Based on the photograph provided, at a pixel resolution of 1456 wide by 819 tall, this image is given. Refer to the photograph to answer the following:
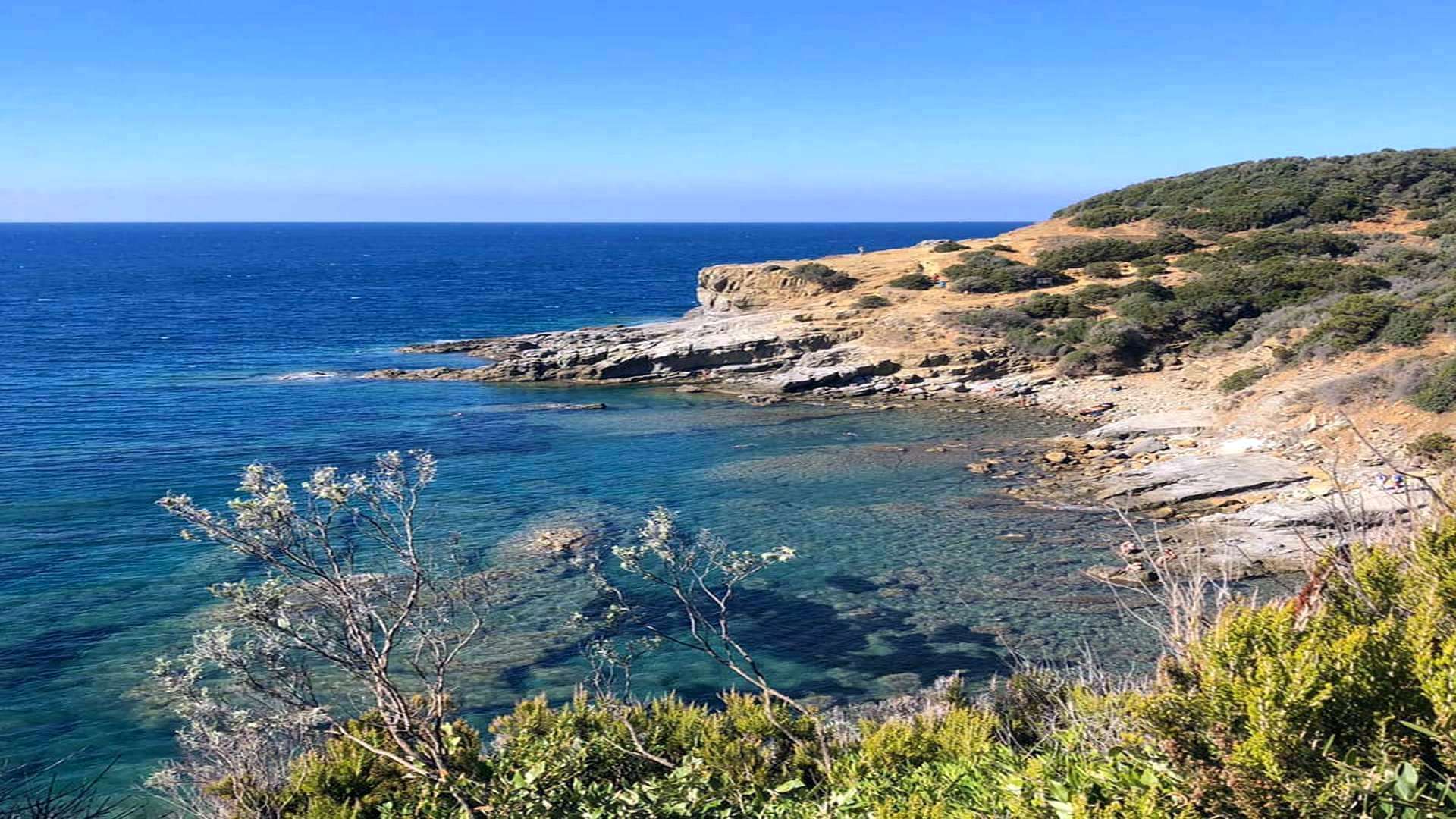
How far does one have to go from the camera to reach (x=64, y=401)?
42938 mm

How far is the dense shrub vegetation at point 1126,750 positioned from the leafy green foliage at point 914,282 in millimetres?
45897

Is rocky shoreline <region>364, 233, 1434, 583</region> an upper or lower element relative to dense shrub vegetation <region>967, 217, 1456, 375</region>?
lower

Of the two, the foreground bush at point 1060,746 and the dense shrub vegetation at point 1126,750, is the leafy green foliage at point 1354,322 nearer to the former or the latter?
the foreground bush at point 1060,746

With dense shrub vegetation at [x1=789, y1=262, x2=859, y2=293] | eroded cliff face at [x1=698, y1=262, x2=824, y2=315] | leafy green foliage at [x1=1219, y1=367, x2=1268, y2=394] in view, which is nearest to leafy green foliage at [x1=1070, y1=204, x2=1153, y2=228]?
dense shrub vegetation at [x1=789, y1=262, x2=859, y2=293]

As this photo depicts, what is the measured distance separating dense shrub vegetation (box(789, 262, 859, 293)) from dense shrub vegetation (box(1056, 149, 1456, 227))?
763 inches

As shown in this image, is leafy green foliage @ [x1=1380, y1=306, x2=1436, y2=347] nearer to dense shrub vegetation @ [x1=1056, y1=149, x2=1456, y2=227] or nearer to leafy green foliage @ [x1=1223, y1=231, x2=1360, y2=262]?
leafy green foliage @ [x1=1223, y1=231, x2=1360, y2=262]

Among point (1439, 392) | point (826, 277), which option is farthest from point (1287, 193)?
point (1439, 392)

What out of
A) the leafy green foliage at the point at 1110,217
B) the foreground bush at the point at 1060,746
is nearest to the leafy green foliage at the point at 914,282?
the leafy green foliage at the point at 1110,217

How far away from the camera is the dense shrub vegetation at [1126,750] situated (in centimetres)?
480

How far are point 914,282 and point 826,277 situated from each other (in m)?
5.32

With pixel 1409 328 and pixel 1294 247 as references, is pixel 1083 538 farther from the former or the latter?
pixel 1294 247

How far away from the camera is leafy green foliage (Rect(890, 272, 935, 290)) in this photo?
2158 inches

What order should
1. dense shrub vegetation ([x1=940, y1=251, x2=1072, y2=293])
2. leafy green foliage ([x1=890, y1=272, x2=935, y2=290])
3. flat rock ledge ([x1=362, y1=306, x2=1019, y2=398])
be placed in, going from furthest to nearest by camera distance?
leafy green foliage ([x1=890, y1=272, x2=935, y2=290]) → dense shrub vegetation ([x1=940, y1=251, x2=1072, y2=293]) → flat rock ledge ([x1=362, y1=306, x2=1019, y2=398])

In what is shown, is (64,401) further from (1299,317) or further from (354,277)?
(354,277)
